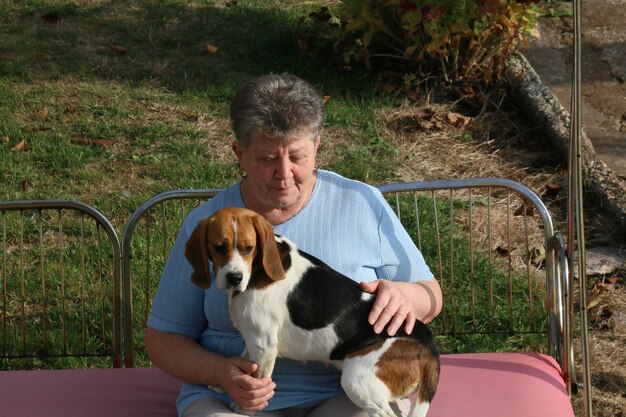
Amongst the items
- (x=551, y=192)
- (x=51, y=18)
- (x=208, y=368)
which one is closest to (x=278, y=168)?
(x=208, y=368)

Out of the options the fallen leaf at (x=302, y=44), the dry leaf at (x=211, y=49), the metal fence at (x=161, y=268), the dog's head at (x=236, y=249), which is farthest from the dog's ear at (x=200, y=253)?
the dry leaf at (x=211, y=49)

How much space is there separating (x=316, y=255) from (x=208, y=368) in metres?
0.51

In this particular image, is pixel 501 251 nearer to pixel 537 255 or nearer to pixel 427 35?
pixel 537 255

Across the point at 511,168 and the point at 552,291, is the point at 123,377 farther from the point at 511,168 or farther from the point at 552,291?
the point at 511,168

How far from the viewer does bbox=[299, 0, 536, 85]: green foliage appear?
745 centimetres

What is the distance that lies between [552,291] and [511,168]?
8.99 feet

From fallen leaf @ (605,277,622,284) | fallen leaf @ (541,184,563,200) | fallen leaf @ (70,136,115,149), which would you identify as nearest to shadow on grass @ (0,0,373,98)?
fallen leaf @ (70,136,115,149)

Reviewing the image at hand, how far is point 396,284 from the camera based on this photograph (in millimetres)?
3684

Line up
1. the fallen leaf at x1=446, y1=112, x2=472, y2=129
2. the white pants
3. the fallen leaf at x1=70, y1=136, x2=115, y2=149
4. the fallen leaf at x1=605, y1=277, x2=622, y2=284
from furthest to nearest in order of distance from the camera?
the fallen leaf at x1=446, y1=112, x2=472, y2=129
the fallen leaf at x1=70, y1=136, x2=115, y2=149
the fallen leaf at x1=605, y1=277, x2=622, y2=284
the white pants

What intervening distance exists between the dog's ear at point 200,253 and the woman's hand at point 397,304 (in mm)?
495

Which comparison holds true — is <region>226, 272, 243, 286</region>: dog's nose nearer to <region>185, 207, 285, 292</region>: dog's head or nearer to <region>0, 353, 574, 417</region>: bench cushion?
<region>185, 207, 285, 292</region>: dog's head

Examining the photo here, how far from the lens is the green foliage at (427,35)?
7445 millimetres

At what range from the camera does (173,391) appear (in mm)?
4242

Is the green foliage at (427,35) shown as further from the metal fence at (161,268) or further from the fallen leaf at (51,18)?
the fallen leaf at (51,18)
